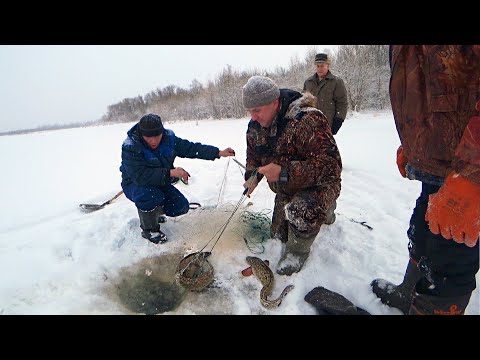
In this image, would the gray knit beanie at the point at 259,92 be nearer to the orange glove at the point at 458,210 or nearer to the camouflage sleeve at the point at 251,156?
the camouflage sleeve at the point at 251,156

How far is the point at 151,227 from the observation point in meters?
3.02

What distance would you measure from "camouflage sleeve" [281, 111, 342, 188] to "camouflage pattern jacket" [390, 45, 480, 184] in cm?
69

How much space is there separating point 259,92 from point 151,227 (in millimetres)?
1884

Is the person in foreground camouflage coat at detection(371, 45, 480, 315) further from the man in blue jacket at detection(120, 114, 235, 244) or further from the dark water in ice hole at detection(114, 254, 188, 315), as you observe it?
the man in blue jacket at detection(120, 114, 235, 244)

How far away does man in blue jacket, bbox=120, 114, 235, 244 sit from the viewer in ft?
9.35

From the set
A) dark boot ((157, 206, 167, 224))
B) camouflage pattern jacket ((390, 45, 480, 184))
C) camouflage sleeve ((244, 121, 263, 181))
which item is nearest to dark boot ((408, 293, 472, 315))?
camouflage pattern jacket ((390, 45, 480, 184))

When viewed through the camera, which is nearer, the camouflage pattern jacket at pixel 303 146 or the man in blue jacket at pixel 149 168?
the camouflage pattern jacket at pixel 303 146

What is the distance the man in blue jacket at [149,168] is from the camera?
285cm

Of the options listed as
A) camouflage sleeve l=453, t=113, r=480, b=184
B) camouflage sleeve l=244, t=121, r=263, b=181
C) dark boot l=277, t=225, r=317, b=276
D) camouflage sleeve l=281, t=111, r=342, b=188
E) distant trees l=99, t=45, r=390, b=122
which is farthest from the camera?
distant trees l=99, t=45, r=390, b=122

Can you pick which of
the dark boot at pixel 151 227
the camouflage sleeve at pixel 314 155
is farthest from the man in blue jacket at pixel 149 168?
the camouflage sleeve at pixel 314 155

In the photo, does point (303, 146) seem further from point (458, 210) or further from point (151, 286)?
point (151, 286)

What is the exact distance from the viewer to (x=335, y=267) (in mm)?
2379
